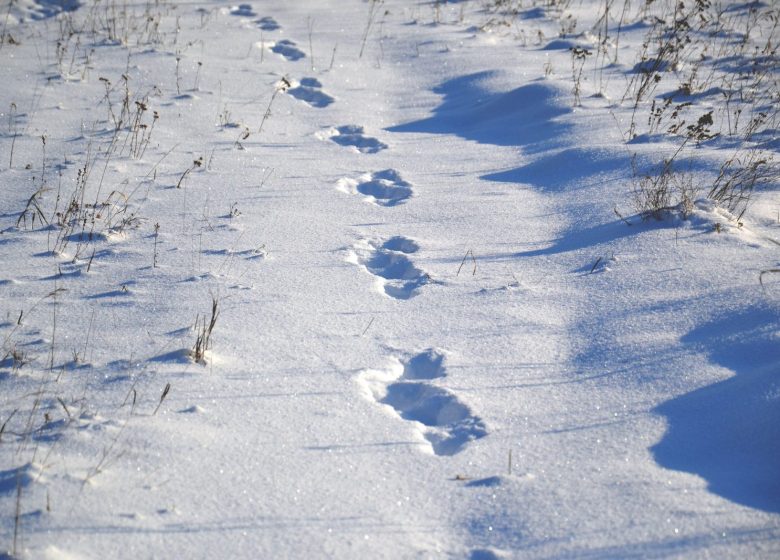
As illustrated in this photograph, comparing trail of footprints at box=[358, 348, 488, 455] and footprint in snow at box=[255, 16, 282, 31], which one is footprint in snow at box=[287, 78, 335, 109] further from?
trail of footprints at box=[358, 348, 488, 455]

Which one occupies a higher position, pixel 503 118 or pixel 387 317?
pixel 503 118

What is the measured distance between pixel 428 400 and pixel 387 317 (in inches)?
21.7

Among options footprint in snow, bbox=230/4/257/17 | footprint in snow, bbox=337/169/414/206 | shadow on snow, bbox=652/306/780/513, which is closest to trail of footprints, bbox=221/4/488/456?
footprint in snow, bbox=337/169/414/206

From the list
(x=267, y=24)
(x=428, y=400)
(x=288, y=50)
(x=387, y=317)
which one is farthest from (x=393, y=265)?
(x=267, y=24)

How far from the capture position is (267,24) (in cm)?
727

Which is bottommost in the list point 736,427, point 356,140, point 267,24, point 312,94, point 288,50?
point 736,427

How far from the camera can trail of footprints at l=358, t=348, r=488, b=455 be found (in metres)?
2.18

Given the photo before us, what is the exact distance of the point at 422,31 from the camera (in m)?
7.17

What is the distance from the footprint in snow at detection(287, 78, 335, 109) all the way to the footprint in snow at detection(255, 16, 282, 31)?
69.4 inches

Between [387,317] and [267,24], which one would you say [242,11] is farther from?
[387,317]

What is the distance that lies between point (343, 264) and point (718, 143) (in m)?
2.66

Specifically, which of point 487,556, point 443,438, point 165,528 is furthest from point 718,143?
point 165,528

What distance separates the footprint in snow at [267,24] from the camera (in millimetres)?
7156

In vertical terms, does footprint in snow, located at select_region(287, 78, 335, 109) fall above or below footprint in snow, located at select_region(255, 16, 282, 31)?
below
